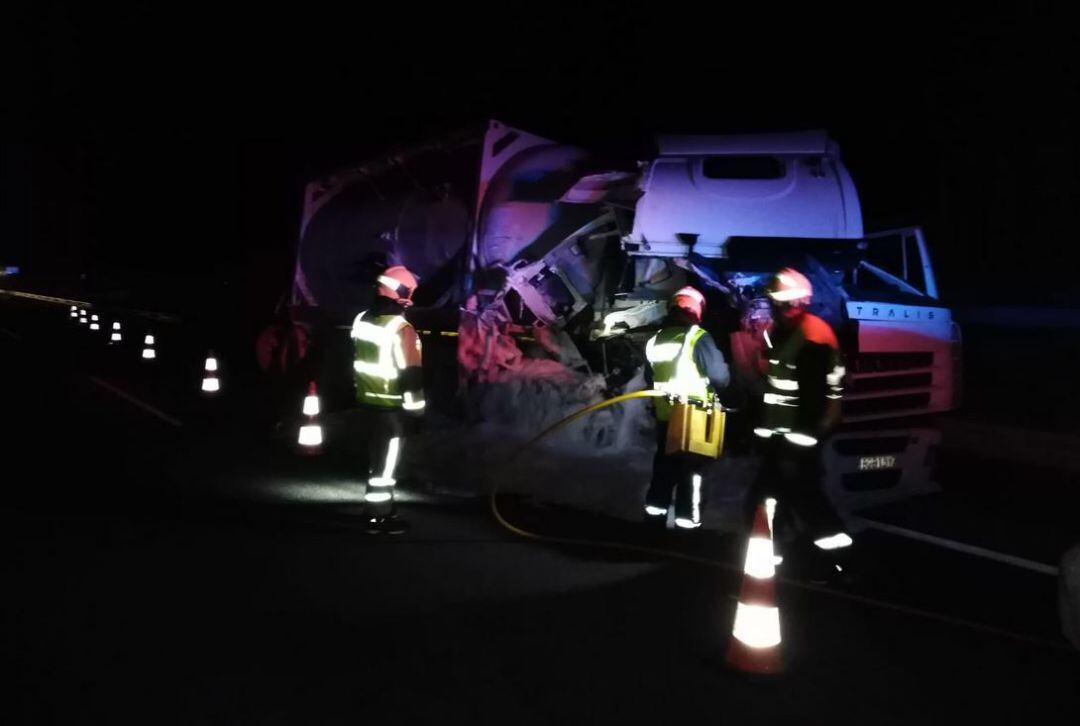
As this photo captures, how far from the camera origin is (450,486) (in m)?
9.32

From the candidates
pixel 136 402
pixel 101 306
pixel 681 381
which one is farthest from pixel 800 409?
pixel 101 306

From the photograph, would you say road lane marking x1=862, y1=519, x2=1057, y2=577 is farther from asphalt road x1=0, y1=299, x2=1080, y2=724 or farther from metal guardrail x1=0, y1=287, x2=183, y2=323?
metal guardrail x1=0, y1=287, x2=183, y2=323

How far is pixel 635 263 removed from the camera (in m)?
10.7

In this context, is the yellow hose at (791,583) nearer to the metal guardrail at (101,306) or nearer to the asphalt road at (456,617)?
the asphalt road at (456,617)

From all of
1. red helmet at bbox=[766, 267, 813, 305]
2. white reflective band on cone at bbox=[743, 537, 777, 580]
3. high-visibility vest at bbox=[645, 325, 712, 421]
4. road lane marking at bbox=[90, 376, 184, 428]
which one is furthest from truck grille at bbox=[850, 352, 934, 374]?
Answer: road lane marking at bbox=[90, 376, 184, 428]

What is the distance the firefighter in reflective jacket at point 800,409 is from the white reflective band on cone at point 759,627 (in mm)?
1437

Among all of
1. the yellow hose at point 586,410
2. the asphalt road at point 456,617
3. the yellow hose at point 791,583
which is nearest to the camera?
the asphalt road at point 456,617

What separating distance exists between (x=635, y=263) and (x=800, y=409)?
192 inches

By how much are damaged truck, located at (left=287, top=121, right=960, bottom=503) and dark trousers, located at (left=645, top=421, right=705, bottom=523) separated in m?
1.10

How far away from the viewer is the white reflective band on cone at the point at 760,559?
4.77 metres

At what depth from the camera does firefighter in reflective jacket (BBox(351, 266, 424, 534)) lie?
7.22 meters

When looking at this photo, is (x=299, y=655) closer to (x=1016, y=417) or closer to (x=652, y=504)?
(x=652, y=504)

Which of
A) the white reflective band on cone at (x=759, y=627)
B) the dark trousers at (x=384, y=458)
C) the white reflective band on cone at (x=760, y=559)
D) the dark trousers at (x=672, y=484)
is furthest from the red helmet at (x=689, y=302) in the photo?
the white reflective band on cone at (x=759, y=627)

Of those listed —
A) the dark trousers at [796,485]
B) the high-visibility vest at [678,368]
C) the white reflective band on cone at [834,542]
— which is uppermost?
the high-visibility vest at [678,368]
